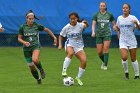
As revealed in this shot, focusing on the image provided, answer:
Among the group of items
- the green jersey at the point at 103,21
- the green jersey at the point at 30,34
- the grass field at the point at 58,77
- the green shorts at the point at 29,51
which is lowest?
the grass field at the point at 58,77

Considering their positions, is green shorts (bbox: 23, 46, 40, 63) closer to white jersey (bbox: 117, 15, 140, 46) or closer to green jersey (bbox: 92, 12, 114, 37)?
white jersey (bbox: 117, 15, 140, 46)

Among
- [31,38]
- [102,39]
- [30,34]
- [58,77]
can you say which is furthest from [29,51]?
[102,39]

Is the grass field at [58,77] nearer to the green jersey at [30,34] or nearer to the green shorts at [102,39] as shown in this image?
the green shorts at [102,39]

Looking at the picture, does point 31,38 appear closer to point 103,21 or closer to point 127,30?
point 127,30

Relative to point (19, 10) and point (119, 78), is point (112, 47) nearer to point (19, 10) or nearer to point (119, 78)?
point (19, 10)

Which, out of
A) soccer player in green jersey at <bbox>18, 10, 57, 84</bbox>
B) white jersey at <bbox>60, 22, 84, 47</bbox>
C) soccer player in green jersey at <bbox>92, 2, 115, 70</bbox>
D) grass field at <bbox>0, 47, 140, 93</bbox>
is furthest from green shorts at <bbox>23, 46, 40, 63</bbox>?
soccer player in green jersey at <bbox>92, 2, 115, 70</bbox>

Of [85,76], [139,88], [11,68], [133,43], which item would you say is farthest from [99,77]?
[11,68]

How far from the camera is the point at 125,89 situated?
14.2 m

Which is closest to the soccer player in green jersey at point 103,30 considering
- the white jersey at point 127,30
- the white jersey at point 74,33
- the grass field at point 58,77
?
the grass field at point 58,77

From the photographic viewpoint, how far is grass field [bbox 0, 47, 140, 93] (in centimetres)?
1430

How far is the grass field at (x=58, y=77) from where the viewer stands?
14.3m

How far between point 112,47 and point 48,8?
3735 mm

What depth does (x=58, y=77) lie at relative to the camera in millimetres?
17281

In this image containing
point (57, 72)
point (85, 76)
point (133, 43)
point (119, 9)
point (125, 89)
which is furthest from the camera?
point (119, 9)
